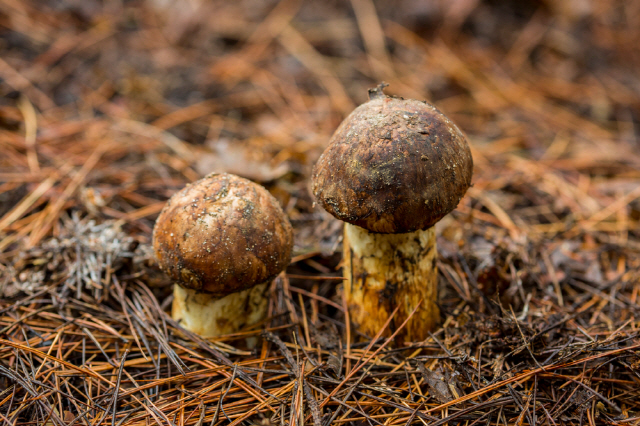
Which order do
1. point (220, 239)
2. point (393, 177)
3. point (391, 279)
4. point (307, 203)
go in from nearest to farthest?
1. point (393, 177)
2. point (220, 239)
3. point (391, 279)
4. point (307, 203)

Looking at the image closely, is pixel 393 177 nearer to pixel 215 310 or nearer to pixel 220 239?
pixel 220 239

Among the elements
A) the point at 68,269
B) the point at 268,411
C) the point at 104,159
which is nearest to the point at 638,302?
the point at 268,411

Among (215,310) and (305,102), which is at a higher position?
(215,310)

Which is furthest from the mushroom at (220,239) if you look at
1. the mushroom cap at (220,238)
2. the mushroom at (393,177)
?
the mushroom at (393,177)

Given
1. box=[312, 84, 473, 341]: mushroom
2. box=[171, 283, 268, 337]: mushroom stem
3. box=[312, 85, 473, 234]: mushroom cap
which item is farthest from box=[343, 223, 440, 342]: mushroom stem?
box=[171, 283, 268, 337]: mushroom stem

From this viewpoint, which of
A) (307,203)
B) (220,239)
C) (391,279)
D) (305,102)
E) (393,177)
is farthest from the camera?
(305,102)

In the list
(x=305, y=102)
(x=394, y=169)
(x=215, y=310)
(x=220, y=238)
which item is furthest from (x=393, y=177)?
(x=305, y=102)

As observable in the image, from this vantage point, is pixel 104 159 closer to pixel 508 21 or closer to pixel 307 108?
pixel 307 108

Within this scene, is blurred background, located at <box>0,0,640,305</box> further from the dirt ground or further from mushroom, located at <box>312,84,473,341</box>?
mushroom, located at <box>312,84,473,341</box>
